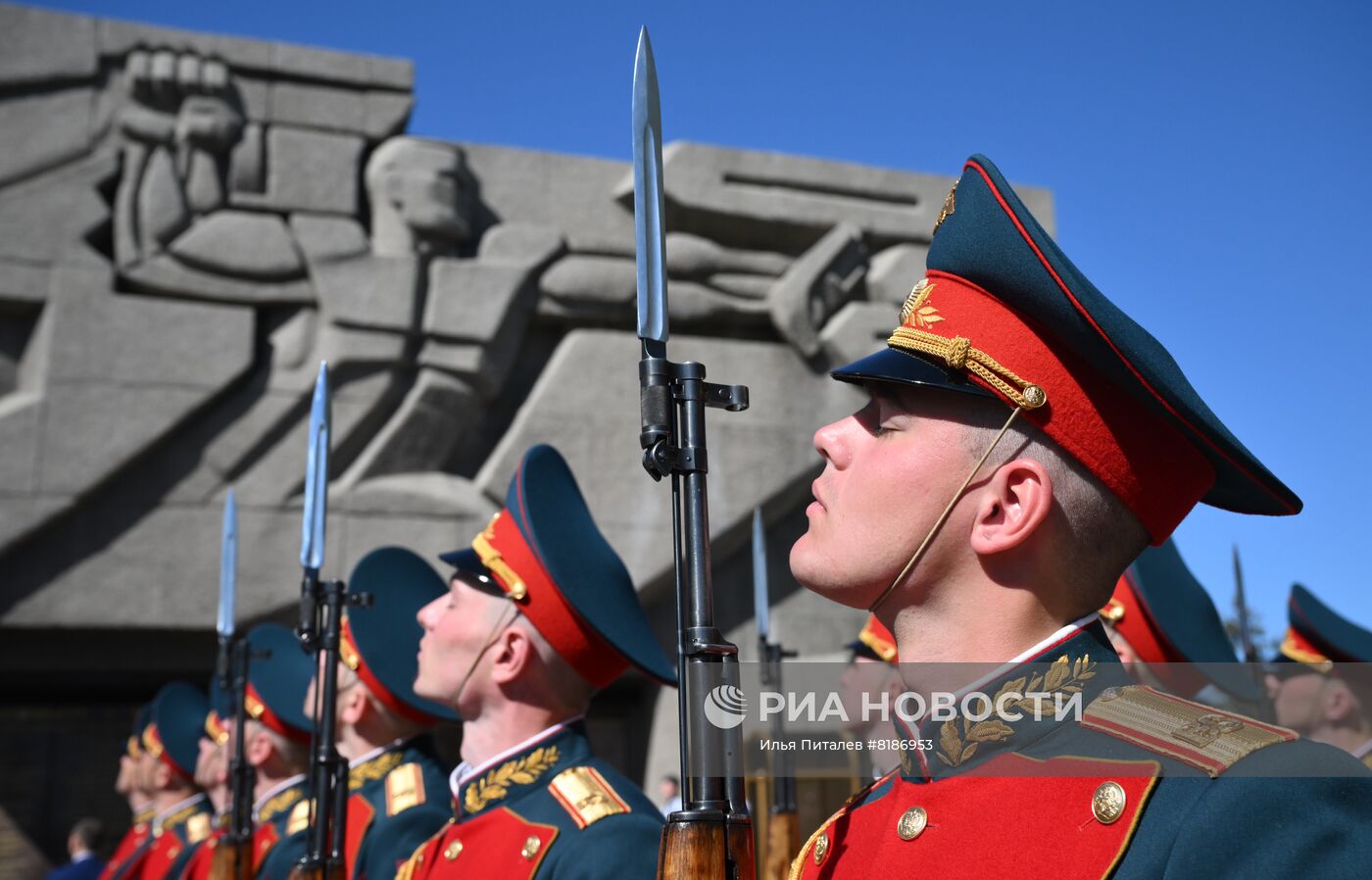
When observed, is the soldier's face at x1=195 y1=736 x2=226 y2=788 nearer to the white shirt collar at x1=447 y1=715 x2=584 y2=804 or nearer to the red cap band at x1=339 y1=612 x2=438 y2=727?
the red cap band at x1=339 y1=612 x2=438 y2=727

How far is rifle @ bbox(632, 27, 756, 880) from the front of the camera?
168cm

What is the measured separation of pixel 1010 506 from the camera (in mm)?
1753

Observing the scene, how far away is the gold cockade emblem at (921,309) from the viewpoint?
1873mm

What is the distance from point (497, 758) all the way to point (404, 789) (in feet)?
4.53

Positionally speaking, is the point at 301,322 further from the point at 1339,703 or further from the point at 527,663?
the point at 1339,703

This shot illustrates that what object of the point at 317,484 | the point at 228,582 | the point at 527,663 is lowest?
the point at 527,663

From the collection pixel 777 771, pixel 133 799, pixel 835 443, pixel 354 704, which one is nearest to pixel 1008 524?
pixel 835 443

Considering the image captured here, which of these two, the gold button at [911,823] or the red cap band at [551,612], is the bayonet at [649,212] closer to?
the gold button at [911,823]

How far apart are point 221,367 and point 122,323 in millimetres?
831

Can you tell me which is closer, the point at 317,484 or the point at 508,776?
the point at 508,776

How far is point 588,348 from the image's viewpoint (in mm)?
12500

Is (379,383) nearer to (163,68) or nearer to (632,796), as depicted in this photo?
(163,68)

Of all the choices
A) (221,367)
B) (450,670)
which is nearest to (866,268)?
(221,367)

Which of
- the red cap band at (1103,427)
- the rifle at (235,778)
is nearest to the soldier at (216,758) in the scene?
the rifle at (235,778)
